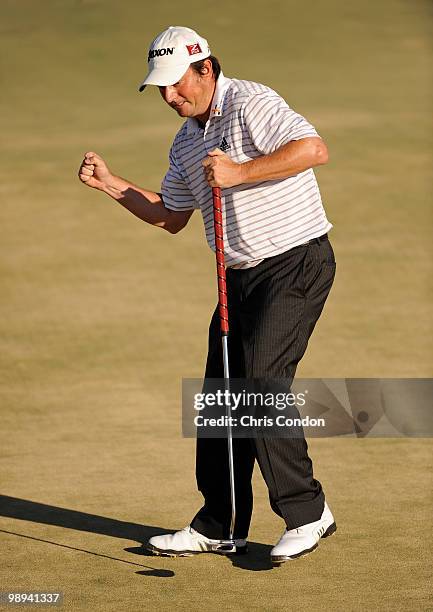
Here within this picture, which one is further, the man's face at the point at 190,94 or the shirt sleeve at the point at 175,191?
the shirt sleeve at the point at 175,191

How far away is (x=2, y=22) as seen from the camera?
1476 cm

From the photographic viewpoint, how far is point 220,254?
15.3 feet

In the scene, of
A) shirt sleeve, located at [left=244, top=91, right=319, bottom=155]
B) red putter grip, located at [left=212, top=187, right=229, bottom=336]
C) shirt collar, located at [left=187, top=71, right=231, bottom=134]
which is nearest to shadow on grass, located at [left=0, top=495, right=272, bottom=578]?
red putter grip, located at [left=212, top=187, right=229, bottom=336]

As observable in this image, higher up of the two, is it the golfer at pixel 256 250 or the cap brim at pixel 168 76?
the cap brim at pixel 168 76

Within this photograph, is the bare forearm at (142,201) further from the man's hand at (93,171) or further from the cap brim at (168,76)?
the cap brim at (168,76)

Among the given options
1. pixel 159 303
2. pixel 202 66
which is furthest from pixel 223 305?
pixel 159 303

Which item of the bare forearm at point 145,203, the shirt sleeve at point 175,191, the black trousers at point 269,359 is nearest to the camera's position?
the black trousers at point 269,359

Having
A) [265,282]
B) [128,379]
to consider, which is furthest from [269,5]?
[265,282]

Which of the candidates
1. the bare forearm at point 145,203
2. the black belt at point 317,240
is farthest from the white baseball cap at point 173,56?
the black belt at point 317,240

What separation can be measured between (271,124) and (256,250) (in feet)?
1.42

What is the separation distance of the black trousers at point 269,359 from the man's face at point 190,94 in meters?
0.58

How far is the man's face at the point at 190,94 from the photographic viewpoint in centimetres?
467

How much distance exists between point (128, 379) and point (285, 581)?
11.4ft

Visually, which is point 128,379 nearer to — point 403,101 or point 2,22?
point 403,101
